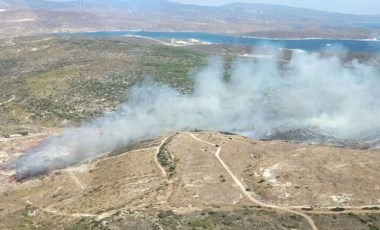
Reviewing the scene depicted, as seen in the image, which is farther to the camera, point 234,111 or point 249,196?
point 234,111

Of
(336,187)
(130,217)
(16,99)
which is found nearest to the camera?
(130,217)

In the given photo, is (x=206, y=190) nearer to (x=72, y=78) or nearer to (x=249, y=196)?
(x=249, y=196)

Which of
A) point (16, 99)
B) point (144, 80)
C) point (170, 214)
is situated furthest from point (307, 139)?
point (16, 99)

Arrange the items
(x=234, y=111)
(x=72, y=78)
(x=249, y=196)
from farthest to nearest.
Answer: (x=72, y=78) → (x=234, y=111) → (x=249, y=196)

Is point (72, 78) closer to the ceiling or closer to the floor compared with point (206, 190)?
closer to the floor

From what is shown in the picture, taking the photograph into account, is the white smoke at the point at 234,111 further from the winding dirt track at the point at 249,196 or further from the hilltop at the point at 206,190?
the winding dirt track at the point at 249,196

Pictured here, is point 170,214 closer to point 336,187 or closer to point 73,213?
point 73,213

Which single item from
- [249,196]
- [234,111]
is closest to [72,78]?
[234,111]

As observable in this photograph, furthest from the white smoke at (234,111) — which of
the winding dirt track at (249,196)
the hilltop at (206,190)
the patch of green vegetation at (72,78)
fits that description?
the winding dirt track at (249,196)
